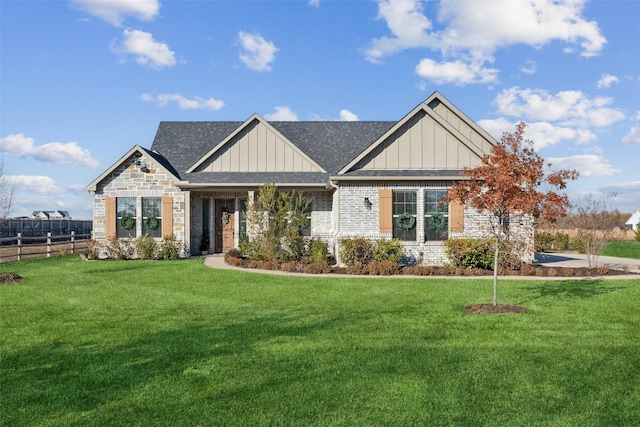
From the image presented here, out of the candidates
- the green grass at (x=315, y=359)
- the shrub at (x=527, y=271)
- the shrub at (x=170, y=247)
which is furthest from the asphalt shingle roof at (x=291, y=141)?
the green grass at (x=315, y=359)

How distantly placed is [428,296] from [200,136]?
1684 cm

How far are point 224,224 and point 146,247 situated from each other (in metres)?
3.46

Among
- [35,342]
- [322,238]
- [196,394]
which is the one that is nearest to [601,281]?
[322,238]

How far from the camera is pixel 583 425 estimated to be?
4547 mm

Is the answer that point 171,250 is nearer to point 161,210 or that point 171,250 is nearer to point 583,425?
point 161,210

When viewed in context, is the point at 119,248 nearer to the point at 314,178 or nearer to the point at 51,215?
the point at 314,178

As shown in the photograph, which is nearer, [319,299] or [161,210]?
[319,299]

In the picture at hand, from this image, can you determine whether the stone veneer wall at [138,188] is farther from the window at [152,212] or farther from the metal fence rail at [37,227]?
the metal fence rail at [37,227]

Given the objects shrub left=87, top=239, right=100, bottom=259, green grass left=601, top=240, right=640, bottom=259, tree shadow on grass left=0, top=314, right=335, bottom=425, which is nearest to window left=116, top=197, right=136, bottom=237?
shrub left=87, top=239, right=100, bottom=259

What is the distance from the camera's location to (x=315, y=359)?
20.8 ft

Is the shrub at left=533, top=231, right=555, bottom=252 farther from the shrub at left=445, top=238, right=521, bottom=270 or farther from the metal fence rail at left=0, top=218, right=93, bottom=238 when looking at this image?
the metal fence rail at left=0, top=218, right=93, bottom=238

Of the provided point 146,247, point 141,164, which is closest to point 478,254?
point 146,247

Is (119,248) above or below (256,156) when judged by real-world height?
below

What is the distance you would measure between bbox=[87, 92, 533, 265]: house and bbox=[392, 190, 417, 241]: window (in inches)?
1.3
